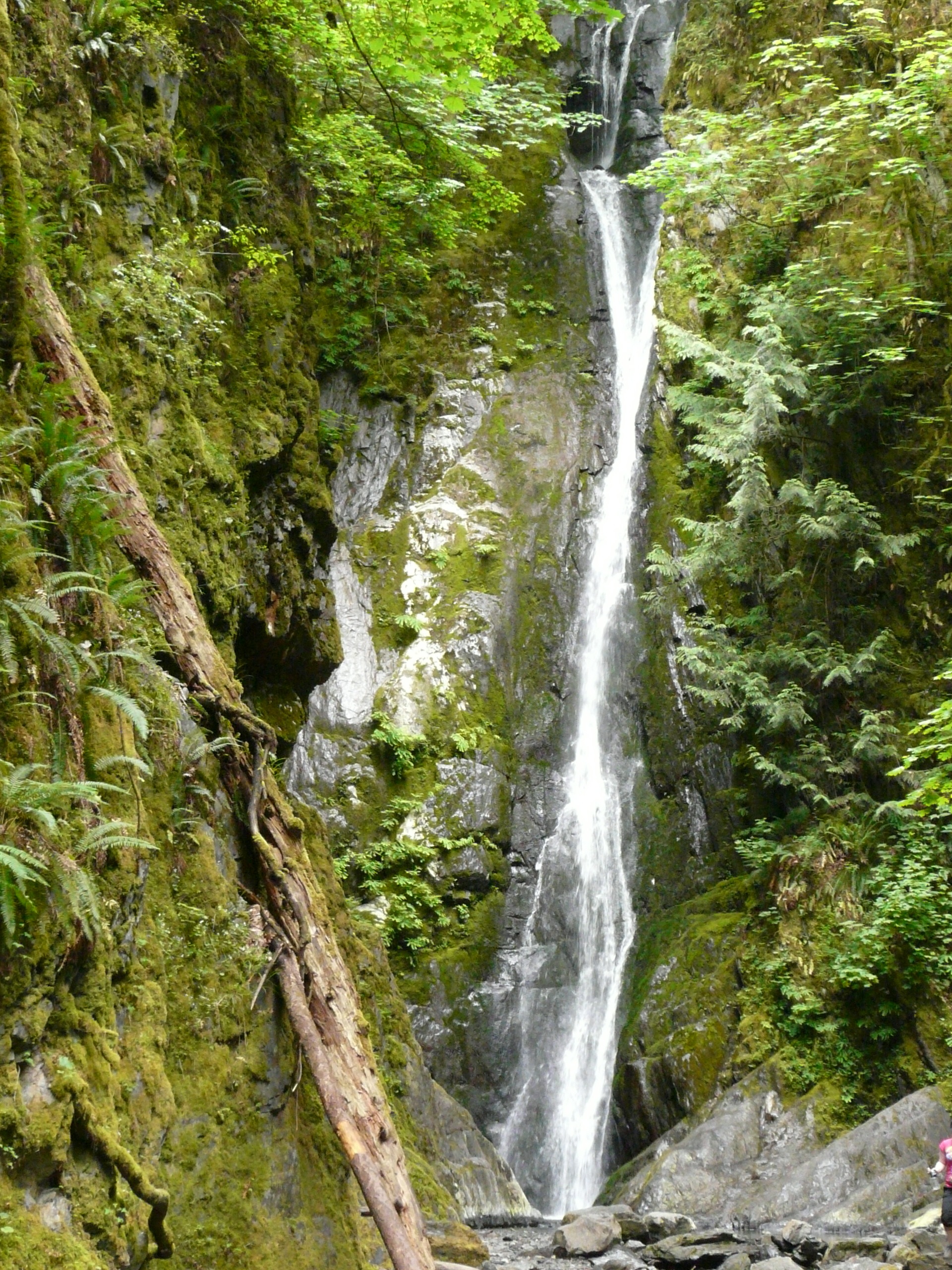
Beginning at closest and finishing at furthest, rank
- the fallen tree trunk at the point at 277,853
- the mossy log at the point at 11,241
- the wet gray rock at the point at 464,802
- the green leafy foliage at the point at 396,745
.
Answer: the mossy log at the point at 11,241 → the fallen tree trunk at the point at 277,853 → the wet gray rock at the point at 464,802 → the green leafy foliage at the point at 396,745

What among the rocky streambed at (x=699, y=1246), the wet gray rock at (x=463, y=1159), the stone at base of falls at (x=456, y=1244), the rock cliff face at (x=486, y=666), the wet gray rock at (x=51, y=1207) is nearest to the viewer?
the wet gray rock at (x=51, y=1207)

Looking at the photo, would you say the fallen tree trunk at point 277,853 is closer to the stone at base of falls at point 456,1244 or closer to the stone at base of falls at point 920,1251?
the stone at base of falls at point 456,1244

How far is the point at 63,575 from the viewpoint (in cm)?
428

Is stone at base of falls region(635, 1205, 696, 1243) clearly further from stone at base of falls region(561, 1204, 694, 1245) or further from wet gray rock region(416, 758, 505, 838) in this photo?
wet gray rock region(416, 758, 505, 838)

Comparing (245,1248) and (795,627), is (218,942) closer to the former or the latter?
(245,1248)

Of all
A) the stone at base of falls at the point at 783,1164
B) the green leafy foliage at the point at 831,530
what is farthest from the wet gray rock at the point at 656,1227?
the green leafy foliage at the point at 831,530

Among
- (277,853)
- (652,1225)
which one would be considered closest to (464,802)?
(652,1225)

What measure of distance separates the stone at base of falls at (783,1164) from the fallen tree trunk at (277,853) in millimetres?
4765

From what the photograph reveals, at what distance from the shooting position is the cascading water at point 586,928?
11258 millimetres

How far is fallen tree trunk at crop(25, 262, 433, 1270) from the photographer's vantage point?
194 inches

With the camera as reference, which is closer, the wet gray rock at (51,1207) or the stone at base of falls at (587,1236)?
the wet gray rock at (51,1207)

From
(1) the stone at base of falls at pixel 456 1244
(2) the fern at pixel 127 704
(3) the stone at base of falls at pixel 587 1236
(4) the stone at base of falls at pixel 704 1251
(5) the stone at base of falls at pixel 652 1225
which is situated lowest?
(5) the stone at base of falls at pixel 652 1225

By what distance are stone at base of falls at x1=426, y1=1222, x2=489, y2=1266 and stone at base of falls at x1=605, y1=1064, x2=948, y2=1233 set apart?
2.54 metres

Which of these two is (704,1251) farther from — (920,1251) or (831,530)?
(831,530)
